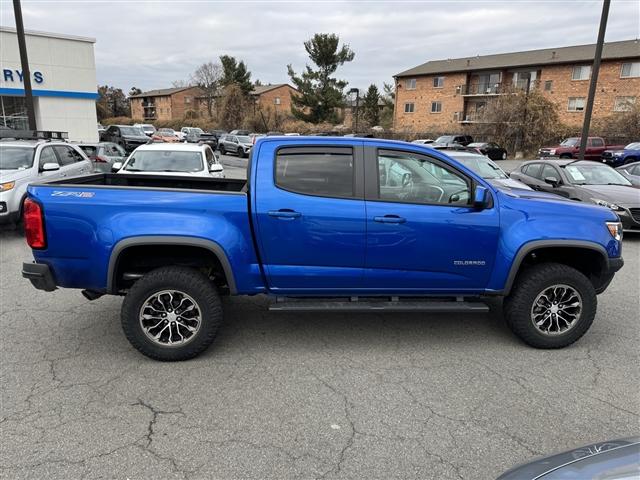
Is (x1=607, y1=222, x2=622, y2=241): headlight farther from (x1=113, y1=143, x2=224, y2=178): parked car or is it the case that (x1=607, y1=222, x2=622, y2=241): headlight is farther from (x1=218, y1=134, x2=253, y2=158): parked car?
(x1=218, y1=134, x2=253, y2=158): parked car

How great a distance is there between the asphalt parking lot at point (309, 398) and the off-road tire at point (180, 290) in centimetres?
13

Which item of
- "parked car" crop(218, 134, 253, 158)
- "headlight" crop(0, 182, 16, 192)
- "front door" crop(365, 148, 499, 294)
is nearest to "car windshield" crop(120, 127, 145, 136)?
"parked car" crop(218, 134, 253, 158)

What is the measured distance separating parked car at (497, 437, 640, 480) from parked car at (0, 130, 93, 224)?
7109 millimetres

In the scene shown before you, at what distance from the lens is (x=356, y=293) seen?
4.05 metres

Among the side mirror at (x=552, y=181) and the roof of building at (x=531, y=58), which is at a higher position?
the roof of building at (x=531, y=58)

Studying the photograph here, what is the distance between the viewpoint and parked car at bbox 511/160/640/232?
8742 mm

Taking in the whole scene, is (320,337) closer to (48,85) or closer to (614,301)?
(614,301)

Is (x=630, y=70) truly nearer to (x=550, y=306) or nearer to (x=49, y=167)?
(x=550, y=306)

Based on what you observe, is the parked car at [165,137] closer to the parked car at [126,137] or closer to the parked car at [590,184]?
the parked car at [126,137]

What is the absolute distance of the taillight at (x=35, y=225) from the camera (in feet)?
12.0

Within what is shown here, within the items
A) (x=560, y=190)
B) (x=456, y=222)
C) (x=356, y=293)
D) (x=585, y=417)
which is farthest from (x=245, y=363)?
(x=560, y=190)

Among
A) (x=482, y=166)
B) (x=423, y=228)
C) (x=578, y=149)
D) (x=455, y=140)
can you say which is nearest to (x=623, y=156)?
(x=578, y=149)

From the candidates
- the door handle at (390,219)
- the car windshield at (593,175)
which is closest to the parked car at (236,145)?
the car windshield at (593,175)

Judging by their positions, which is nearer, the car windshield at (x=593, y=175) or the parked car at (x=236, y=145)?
the car windshield at (x=593, y=175)
